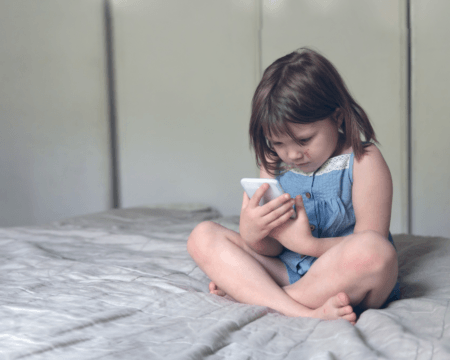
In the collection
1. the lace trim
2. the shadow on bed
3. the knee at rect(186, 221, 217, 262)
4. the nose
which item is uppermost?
the nose

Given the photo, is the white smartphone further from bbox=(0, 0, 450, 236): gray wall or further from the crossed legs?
bbox=(0, 0, 450, 236): gray wall

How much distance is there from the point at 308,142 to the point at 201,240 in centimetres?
31

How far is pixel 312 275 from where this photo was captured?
2.60 feet

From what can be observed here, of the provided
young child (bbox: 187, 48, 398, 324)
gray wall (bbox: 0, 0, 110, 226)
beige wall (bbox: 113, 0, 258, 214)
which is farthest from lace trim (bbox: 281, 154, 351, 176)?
gray wall (bbox: 0, 0, 110, 226)

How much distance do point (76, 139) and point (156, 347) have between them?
2.09 meters

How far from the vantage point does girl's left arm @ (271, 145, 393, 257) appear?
2.69 feet

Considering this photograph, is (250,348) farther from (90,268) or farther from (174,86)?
(174,86)

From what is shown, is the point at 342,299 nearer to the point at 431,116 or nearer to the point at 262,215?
the point at 262,215

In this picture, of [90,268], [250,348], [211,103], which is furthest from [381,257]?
[211,103]

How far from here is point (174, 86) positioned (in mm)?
2527

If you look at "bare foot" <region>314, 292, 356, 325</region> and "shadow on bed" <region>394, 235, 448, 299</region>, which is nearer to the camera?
"bare foot" <region>314, 292, 356, 325</region>

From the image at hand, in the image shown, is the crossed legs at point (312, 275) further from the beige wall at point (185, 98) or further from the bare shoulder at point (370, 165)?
the beige wall at point (185, 98)

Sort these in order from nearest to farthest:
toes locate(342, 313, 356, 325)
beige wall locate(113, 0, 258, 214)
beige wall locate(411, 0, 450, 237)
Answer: toes locate(342, 313, 356, 325), beige wall locate(411, 0, 450, 237), beige wall locate(113, 0, 258, 214)

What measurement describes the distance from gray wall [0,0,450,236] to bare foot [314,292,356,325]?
1538 mm
